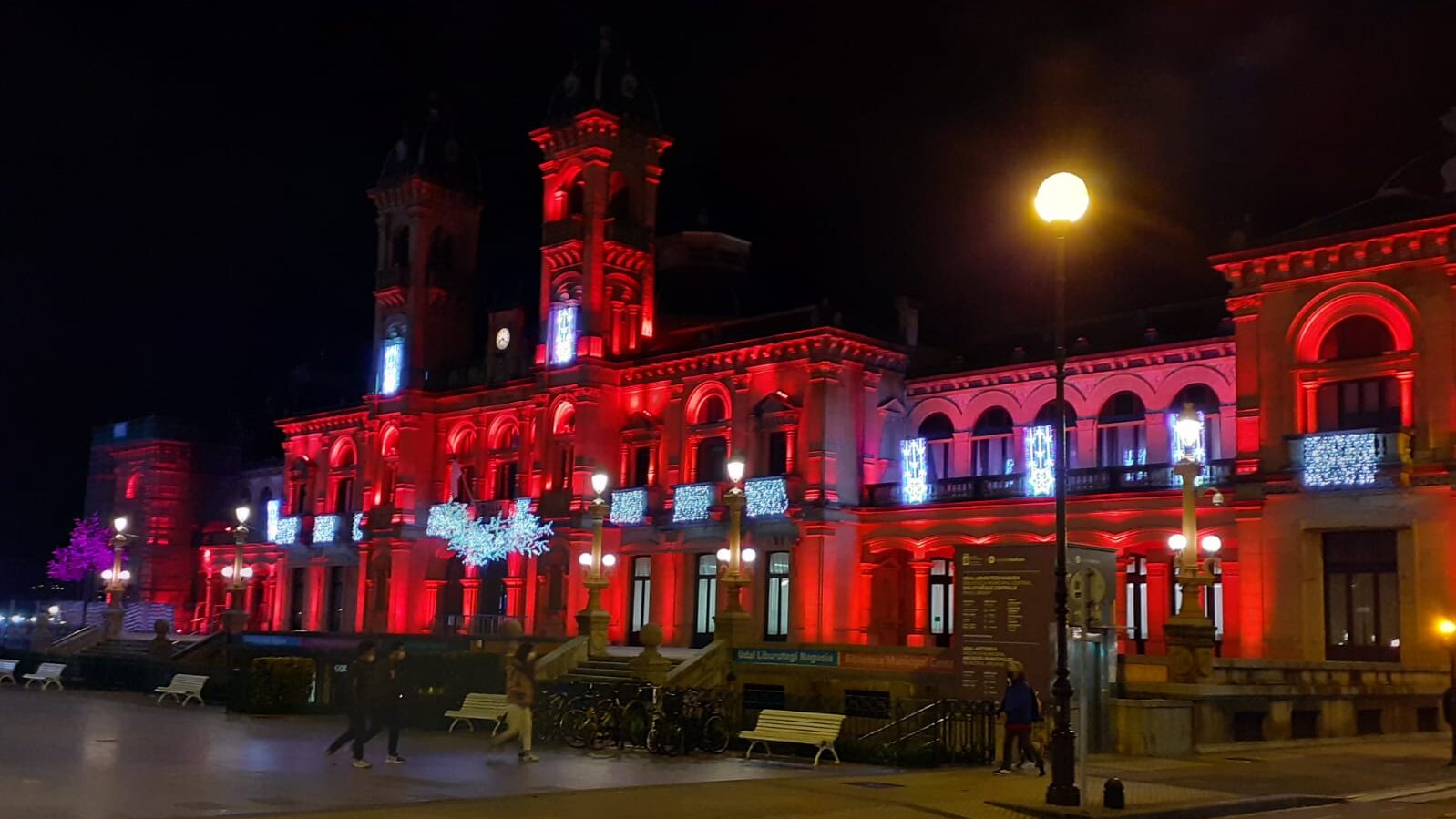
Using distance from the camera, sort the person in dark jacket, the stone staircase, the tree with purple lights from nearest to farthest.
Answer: the person in dark jacket → the stone staircase → the tree with purple lights

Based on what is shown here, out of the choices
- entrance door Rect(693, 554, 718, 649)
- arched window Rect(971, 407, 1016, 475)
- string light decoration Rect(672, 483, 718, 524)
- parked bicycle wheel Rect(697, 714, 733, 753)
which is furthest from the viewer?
entrance door Rect(693, 554, 718, 649)

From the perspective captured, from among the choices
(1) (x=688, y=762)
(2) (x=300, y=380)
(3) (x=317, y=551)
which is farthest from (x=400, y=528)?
(1) (x=688, y=762)

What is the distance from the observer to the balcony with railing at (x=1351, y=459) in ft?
115

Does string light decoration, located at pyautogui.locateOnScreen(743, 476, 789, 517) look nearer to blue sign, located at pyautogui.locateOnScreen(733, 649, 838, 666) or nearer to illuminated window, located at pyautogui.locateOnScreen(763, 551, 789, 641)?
illuminated window, located at pyautogui.locateOnScreen(763, 551, 789, 641)

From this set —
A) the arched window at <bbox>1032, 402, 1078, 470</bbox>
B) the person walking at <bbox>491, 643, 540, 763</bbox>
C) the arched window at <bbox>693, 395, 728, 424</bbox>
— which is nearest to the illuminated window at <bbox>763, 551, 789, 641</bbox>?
the arched window at <bbox>693, 395, 728, 424</bbox>

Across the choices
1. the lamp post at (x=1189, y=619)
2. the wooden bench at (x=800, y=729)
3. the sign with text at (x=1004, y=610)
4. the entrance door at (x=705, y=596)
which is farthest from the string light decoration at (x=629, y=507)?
the sign with text at (x=1004, y=610)

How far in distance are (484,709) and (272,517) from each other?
4896cm

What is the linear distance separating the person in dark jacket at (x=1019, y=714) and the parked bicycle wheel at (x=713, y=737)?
5.34m

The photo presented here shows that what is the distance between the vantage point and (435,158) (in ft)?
211

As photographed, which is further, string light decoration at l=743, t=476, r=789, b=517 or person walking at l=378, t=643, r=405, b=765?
string light decoration at l=743, t=476, r=789, b=517

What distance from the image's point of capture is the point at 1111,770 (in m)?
22.2

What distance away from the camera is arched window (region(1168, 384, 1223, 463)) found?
Result: 42.2m

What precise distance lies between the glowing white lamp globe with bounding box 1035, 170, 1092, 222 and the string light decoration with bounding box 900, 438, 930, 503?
2965cm

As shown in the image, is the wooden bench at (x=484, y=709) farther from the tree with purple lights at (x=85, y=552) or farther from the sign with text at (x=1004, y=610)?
the tree with purple lights at (x=85, y=552)
